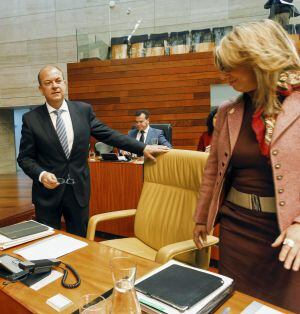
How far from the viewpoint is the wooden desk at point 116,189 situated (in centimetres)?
332

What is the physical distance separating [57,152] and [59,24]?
7.03m

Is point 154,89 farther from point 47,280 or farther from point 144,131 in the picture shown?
point 47,280

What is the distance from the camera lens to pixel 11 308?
104cm

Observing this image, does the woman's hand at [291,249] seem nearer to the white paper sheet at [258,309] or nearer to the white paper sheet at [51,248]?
the white paper sheet at [258,309]

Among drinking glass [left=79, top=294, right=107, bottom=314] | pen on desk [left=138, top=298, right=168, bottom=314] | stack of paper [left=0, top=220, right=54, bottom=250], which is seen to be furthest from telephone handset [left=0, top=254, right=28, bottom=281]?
pen on desk [left=138, top=298, right=168, bottom=314]

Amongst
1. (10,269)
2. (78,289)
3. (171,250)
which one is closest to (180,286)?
(78,289)

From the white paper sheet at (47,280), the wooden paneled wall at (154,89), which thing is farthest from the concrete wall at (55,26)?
the white paper sheet at (47,280)

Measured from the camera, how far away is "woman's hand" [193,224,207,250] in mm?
1395

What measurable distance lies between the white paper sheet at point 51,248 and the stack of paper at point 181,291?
485mm

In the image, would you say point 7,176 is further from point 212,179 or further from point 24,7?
point 212,179

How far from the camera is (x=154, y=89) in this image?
6.39 metres

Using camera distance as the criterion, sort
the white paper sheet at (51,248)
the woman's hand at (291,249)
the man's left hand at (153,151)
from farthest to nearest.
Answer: the man's left hand at (153,151) < the white paper sheet at (51,248) < the woman's hand at (291,249)

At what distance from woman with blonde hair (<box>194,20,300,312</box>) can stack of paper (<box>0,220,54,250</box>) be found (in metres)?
0.78

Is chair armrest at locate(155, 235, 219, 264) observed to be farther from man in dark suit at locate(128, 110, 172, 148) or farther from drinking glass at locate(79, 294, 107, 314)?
man in dark suit at locate(128, 110, 172, 148)
